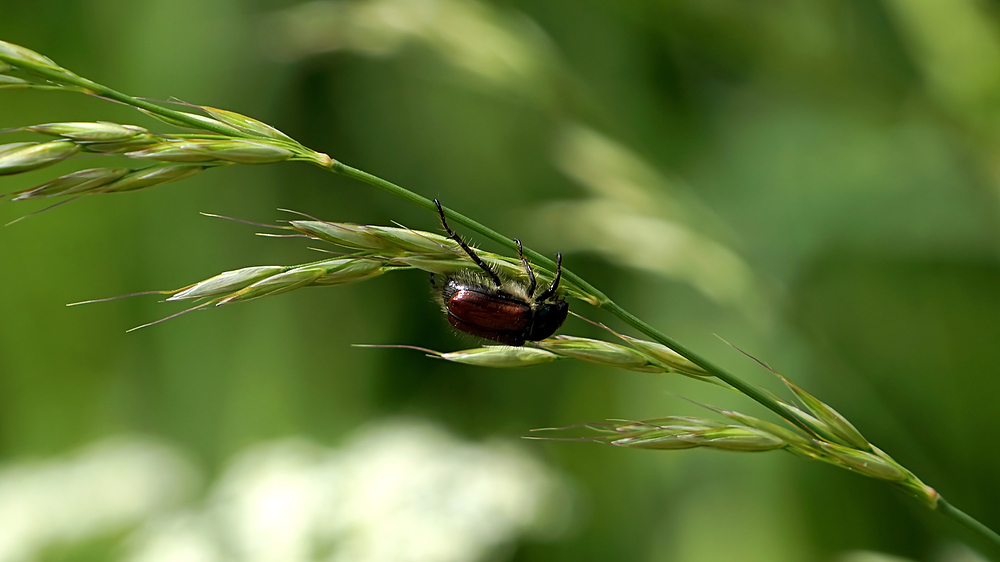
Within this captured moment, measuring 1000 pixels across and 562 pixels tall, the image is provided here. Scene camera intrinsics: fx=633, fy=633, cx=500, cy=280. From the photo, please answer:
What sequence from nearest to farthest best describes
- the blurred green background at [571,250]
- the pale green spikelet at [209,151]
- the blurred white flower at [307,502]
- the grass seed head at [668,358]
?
the pale green spikelet at [209,151] → the grass seed head at [668,358] → the blurred green background at [571,250] → the blurred white flower at [307,502]

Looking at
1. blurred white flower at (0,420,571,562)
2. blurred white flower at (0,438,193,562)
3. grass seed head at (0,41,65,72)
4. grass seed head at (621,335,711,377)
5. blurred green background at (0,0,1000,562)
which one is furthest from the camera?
blurred white flower at (0,438,193,562)

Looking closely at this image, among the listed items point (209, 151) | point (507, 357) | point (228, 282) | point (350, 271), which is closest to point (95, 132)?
point (209, 151)

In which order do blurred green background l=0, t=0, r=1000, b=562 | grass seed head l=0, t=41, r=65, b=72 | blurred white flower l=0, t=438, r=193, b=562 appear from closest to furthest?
grass seed head l=0, t=41, r=65, b=72, blurred green background l=0, t=0, r=1000, b=562, blurred white flower l=0, t=438, r=193, b=562

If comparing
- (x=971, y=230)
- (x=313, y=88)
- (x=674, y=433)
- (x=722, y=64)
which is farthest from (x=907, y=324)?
(x=313, y=88)

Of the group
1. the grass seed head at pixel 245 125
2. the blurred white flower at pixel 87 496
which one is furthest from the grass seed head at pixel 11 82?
the blurred white flower at pixel 87 496

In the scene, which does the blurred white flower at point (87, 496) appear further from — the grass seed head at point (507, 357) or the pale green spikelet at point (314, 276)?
the grass seed head at point (507, 357)

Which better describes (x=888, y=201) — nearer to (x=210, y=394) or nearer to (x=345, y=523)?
(x=345, y=523)

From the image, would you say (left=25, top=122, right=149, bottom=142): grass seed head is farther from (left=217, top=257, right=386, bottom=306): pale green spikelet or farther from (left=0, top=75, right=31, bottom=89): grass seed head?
(left=217, top=257, right=386, bottom=306): pale green spikelet

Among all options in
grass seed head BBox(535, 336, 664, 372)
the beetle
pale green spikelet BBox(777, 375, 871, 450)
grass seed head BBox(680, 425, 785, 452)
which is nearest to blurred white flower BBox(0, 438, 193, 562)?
the beetle
